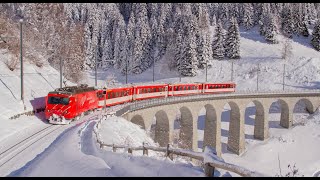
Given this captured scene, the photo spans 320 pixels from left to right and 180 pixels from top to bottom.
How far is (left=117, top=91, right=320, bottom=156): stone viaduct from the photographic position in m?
37.2

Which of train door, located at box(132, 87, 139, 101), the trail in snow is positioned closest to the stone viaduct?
train door, located at box(132, 87, 139, 101)

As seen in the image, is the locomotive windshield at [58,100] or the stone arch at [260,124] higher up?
the locomotive windshield at [58,100]

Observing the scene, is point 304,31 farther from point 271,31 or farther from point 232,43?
point 232,43

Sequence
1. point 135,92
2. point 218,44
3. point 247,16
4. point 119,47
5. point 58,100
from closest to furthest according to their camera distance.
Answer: point 58,100
point 135,92
point 218,44
point 119,47
point 247,16

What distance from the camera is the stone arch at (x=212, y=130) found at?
161 feet

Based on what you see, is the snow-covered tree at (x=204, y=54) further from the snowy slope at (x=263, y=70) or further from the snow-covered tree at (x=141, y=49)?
the snow-covered tree at (x=141, y=49)

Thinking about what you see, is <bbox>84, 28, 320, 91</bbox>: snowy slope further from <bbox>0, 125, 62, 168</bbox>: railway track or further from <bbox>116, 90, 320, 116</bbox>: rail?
<bbox>0, 125, 62, 168</bbox>: railway track

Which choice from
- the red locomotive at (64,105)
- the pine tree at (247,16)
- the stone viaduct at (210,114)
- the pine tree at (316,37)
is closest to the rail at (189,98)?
the stone viaduct at (210,114)

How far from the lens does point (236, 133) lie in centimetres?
5366

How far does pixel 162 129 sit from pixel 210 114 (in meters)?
12.3

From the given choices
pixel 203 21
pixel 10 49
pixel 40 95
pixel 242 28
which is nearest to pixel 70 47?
pixel 10 49

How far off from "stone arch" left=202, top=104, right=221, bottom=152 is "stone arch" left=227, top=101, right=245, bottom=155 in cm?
471

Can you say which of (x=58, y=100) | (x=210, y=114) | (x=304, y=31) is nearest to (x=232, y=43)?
(x=304, y=31)

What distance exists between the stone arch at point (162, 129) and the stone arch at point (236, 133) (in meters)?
16.7
